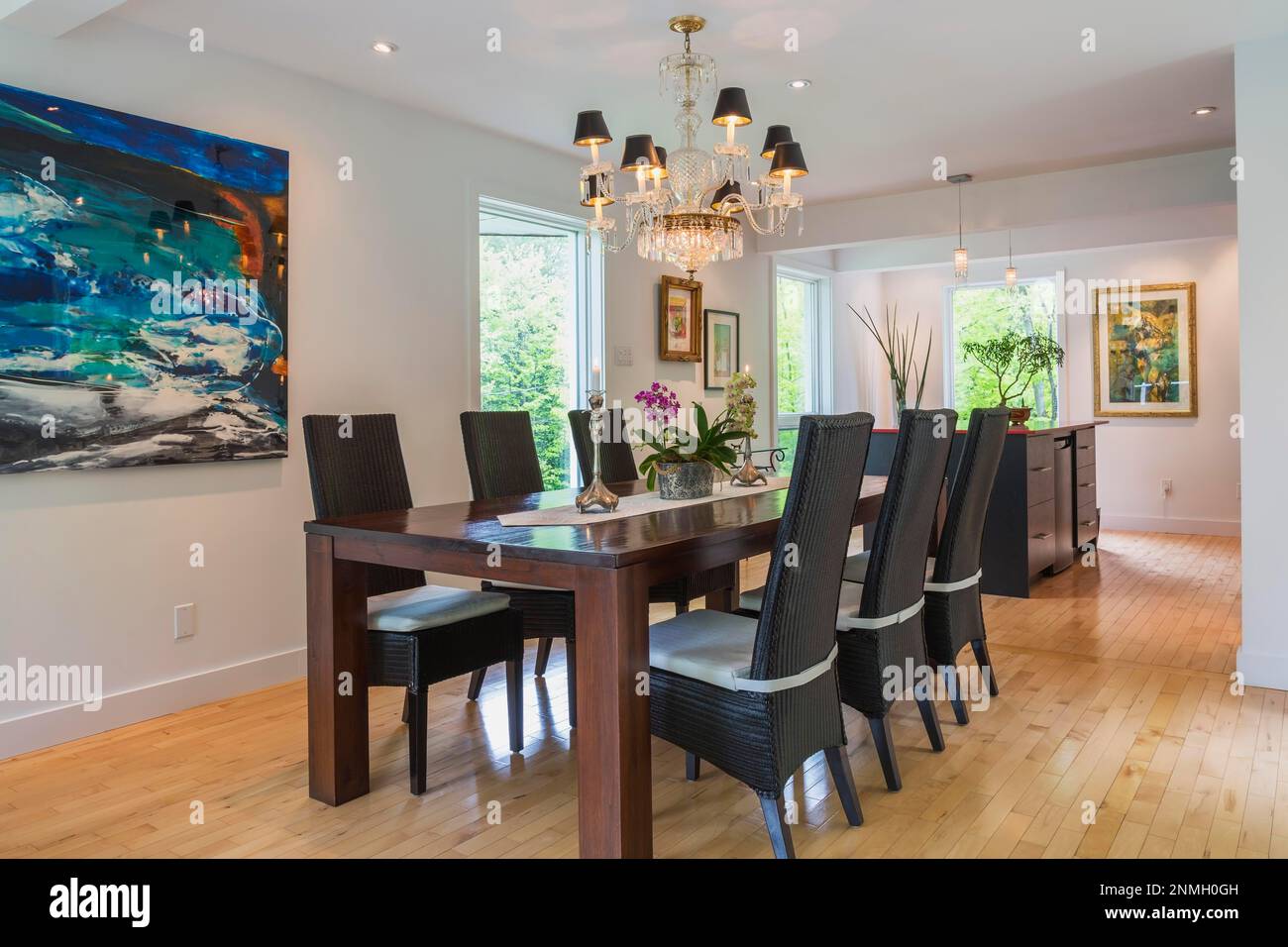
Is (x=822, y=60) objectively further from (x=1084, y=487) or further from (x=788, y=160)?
(x=1084, y=487)

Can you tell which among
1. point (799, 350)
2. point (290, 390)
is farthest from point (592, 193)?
point (799, 350)

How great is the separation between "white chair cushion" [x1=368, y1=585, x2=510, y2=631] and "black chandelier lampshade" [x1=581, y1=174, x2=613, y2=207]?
140cm

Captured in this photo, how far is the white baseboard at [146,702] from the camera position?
291cm

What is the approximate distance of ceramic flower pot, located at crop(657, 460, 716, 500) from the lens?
2.99 m

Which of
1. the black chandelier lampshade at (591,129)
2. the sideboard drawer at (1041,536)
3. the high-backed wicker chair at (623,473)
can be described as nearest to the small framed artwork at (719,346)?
the high-backed wicker chair at (623,473)

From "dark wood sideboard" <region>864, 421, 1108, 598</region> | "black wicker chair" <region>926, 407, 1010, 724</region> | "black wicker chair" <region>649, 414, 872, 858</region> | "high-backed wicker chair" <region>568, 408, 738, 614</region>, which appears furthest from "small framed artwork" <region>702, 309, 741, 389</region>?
"black wicker chair" <region>649, 414, 872, 858</region>

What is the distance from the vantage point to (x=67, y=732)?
3008 millimetres

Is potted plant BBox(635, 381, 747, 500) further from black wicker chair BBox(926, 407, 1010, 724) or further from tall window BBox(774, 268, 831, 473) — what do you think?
tall window BBox(774, 268, 831, 473)


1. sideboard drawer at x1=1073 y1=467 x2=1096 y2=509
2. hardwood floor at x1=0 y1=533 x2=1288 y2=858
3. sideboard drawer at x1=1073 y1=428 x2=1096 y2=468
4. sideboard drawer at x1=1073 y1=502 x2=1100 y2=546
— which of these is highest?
sideboard drawer at x1=1073 y1=428 x2=1096 y2=468

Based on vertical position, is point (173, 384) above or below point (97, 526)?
above

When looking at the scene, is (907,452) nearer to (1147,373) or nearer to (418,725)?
(418,725)

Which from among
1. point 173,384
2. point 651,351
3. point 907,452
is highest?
point 651,351
